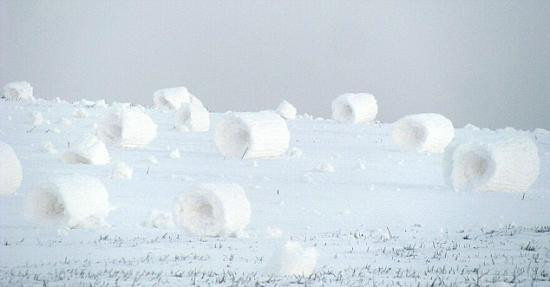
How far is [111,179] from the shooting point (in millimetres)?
16328

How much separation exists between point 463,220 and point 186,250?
17.9 ft

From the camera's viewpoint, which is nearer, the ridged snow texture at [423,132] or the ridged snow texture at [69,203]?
the ridged snow texture at [69,203]

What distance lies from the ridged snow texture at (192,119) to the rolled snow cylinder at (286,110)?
7.54 m

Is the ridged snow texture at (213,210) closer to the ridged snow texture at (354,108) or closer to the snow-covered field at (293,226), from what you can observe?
the snow-covered field at (293,226)

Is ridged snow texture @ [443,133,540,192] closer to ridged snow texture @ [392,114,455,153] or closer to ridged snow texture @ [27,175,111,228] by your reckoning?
ridged snow texture @ [392,114,455,153]

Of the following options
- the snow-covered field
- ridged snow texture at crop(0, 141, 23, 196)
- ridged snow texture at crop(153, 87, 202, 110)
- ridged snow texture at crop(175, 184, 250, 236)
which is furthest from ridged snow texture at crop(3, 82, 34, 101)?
ridged snow texture at crop(175, 184, 250, 236)

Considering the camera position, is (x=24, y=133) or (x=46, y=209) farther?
(x=24, y=133)

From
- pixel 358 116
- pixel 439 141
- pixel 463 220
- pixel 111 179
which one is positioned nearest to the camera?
pixel 463 220

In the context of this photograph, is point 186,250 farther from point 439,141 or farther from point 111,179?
point 439,141

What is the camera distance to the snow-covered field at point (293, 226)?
916 centimetres

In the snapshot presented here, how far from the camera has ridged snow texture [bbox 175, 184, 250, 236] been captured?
1221cm

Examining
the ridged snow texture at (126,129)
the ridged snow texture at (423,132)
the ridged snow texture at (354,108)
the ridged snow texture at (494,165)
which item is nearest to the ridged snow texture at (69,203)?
the ridged snow texture at (494,165)

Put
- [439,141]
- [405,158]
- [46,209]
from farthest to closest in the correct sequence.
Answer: [439,141] → [405,158] → [46,209]

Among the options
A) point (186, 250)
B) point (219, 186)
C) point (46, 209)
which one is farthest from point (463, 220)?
point (46, 209)
